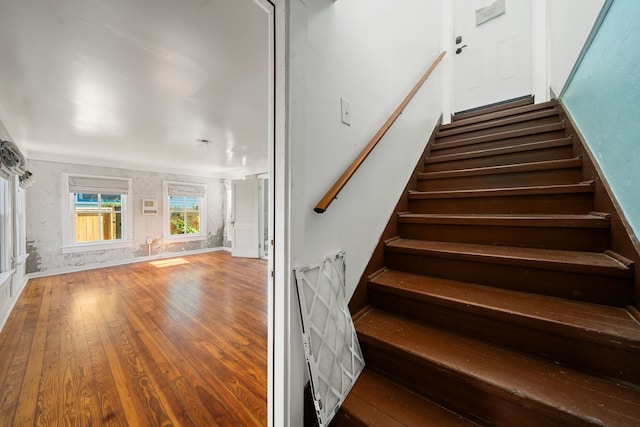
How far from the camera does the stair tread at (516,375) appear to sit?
692 millimetres

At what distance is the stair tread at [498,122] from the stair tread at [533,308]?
5.79 ft

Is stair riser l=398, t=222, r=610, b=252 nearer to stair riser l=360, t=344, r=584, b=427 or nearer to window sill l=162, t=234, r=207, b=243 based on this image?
stair riser l=360, t=344, r=584, b=427

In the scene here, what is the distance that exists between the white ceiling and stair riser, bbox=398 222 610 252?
1577 millimetres

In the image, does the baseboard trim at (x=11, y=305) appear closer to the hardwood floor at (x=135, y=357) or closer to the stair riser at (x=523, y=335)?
the hardwood floor at (x=135, y=357)

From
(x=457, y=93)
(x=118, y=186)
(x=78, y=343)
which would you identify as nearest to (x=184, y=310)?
(x=78, y=343)

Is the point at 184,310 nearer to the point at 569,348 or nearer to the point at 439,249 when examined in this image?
the point at 439,249

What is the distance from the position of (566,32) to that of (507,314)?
245 centimetres

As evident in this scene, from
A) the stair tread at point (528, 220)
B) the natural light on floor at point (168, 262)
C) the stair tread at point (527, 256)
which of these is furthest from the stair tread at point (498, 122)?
the natural light on floor at point (168, 262)

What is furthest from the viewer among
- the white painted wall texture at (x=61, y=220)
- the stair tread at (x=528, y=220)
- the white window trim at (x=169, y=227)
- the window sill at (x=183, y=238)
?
the window sill at (x=183, y=238)

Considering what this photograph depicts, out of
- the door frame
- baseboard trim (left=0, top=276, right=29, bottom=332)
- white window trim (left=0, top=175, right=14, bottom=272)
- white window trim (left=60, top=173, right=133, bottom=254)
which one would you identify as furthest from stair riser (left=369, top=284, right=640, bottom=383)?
white window trim (left=60, top=173, right=133, bottom=254)

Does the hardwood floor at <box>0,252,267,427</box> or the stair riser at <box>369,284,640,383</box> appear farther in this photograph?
the hardwood floor at <box>0,252,267,427</box>

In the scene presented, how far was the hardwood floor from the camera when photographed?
4.41ft

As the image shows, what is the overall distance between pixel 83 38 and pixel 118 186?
4.53 meters

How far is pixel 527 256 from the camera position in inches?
45.4
